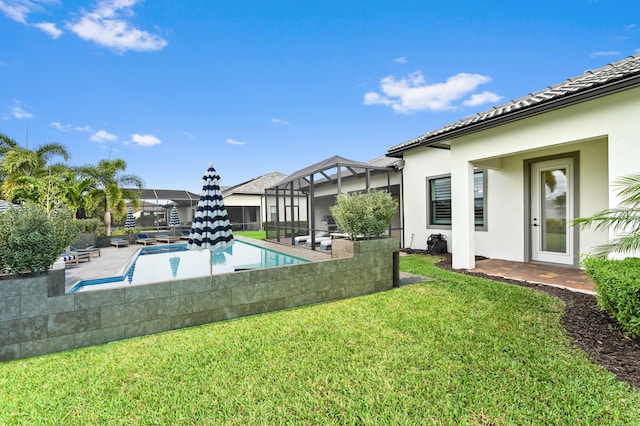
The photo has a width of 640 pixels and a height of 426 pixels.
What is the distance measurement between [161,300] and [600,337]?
6.79 m

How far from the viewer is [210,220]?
6.96 metres

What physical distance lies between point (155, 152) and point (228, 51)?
20.1m

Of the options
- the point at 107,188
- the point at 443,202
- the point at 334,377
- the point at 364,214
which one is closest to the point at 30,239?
the point at 334,377

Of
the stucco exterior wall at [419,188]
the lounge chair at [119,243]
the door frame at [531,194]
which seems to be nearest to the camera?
the door frame at [531,194]

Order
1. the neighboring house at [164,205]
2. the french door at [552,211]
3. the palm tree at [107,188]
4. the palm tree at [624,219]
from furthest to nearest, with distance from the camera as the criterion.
Answer: 1. the neighboring house at [164,205]
2. the palm tree at [107,188]
3. the french door at [552,211]
4. the palm tree at [624,219]

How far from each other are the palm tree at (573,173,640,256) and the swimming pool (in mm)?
7147

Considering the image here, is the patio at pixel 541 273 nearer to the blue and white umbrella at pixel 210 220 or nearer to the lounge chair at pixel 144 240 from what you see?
the blue and white umbrella at pixel 210 220

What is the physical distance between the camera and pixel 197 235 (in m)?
6.93

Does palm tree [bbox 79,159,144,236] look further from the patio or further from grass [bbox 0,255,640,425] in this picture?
the patio

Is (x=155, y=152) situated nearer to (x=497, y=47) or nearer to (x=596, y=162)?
(x=497, y=47)

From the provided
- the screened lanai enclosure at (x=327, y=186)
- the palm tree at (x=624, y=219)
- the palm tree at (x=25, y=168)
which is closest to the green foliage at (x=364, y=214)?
the screened lanai enclosure at (x=327, y=186)

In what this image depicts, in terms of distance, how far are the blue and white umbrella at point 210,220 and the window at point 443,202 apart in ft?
29.3

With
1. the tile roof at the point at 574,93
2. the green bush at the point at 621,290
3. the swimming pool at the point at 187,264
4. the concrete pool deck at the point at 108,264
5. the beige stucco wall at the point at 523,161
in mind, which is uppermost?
the tile roof at the point at 574,93

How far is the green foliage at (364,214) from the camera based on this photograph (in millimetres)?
6883
